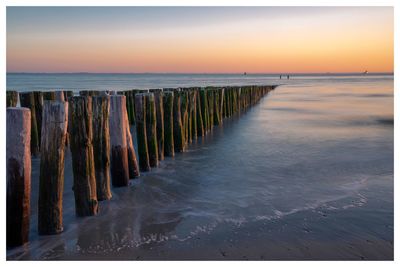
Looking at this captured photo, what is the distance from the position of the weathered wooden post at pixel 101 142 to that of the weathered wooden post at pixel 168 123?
276cm

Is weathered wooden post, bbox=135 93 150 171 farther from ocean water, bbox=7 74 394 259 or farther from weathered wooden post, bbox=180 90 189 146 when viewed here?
weathered wooden post, bbox=180 90 189 146

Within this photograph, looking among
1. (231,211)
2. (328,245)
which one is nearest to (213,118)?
(231,211)

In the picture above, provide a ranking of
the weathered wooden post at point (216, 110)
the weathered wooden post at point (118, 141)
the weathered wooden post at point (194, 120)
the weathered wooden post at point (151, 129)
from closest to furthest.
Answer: the weathered wooden post at point (118, 141) < the weathered wooden post at point (151, 129) < the weathered wooden post at point (194, 120) < the weathered wooden post at point (216, 110)

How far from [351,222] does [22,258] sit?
339 centimetres

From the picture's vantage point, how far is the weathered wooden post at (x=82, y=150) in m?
4.40

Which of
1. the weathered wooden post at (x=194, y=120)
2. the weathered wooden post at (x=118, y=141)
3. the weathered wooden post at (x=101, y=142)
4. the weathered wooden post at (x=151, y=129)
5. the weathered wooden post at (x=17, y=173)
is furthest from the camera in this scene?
the weathered wooden post at (x=194, y=120)

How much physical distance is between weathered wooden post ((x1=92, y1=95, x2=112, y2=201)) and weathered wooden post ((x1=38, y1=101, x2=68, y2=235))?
82cm

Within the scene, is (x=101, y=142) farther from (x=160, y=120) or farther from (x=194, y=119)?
(x=194, y=119)

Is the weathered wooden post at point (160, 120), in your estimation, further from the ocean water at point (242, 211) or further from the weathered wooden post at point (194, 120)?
the weathered wooden post at point (194, 120)

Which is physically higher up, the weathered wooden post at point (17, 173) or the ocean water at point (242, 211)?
the weathered wooden post at point (17, 173)

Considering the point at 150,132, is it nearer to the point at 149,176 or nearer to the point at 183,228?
the point at 149,176

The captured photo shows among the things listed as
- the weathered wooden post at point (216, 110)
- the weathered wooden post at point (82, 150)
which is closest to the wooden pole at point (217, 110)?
the weathered wooden post at point (216, 110)

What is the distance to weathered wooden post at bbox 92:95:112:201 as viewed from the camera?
4.77m

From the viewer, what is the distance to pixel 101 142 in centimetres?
489
